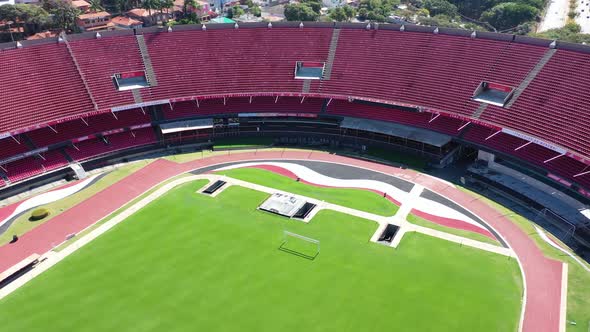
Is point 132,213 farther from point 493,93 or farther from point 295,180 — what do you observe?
point 493,93

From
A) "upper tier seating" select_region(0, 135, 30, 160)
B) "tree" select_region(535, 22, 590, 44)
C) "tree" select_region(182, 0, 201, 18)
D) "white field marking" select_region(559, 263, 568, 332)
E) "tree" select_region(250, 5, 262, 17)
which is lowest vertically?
"white field marking" select_region(559, 263, 568, 332)

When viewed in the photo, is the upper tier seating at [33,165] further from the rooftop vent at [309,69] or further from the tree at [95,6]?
the tree at [95,6]

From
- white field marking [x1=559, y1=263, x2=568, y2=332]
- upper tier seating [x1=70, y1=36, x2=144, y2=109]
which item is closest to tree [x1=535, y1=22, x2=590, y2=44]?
white field marking [x1=559, y1=263, x2=568, y2=332]

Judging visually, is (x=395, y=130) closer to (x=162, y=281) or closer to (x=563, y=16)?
(x=162, y=281)

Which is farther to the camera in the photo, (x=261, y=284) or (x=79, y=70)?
(x=79, y=70)

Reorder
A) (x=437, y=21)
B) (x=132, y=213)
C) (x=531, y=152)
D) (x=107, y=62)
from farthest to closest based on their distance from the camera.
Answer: (x=437, y=21) < (x=107, y=62) < (x=531, y=152) < (x=132, y=213)

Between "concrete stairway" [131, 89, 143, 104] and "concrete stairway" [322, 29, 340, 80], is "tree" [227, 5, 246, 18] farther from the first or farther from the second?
"concrete stairway" [131, 89, 143, 104]

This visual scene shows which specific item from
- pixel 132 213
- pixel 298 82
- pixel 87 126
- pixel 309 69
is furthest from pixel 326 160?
pixel 87 126
